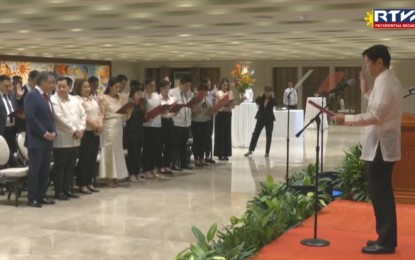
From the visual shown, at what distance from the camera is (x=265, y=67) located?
24.8 m

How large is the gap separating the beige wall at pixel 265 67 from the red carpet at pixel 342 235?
17.9 metres

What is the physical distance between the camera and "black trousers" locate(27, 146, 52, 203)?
265 inches

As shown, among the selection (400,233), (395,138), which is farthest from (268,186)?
(395,138)

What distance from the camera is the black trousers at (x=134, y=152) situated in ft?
27.5

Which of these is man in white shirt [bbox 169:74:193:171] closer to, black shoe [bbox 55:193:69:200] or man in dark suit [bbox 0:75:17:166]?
man in dark suit [bbox 0:75:17:166]

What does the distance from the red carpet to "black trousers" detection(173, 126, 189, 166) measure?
403 cm

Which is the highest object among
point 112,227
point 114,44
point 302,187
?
point 114,44

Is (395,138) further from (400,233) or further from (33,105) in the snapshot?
(33,105)

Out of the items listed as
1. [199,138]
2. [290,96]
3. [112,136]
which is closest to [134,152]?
[112,136]

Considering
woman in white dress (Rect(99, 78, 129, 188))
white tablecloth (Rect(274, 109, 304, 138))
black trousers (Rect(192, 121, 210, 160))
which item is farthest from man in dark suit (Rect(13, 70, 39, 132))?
white tablecloth (Rect(274, 109, 304, 138))

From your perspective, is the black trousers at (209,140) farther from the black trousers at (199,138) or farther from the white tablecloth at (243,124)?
the white tablecloth at (243,124)

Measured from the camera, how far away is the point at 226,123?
11117 millimetres

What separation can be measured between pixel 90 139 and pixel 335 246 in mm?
4059

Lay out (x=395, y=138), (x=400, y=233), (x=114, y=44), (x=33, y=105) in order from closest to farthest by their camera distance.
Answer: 1. (x=395, y=138)
2. (x=400, y=233)
3. (x=33, y=105)
4. (x=114, y=44)
